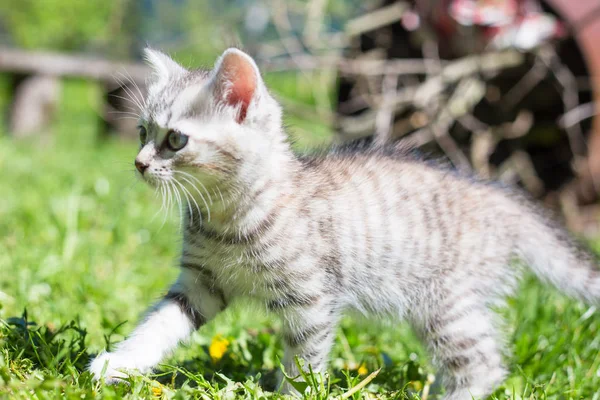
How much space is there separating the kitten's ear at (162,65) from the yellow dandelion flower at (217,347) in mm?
1001

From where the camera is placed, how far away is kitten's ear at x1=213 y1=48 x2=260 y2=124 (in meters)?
2.13

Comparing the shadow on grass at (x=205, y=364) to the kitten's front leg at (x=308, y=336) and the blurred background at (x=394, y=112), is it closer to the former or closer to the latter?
the kitten's front leg at (x=308, y=336)

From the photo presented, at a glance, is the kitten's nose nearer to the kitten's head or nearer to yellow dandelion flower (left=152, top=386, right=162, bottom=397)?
the kitten's head

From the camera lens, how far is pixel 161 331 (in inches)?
90.0

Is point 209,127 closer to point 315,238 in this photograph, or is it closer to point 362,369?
point 315,238

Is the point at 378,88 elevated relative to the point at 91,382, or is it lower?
lower

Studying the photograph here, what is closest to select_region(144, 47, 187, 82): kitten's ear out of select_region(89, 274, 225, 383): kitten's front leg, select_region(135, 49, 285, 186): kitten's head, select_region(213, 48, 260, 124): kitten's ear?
select_region(135, 49, 285, 186): kitten's head

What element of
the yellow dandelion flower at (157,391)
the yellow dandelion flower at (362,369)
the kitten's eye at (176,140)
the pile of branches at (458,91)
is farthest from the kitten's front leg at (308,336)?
the pile of branches at (458,91)

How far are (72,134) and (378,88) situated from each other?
5.41 m

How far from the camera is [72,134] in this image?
363 inches

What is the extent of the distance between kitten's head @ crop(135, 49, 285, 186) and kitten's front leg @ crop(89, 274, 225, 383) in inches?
17.7

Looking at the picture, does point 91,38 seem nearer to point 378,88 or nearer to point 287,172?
point 378,88

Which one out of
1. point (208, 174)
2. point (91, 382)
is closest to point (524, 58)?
point (208, 174)

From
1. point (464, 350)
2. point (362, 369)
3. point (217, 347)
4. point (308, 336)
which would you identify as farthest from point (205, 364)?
point (464, 350)
